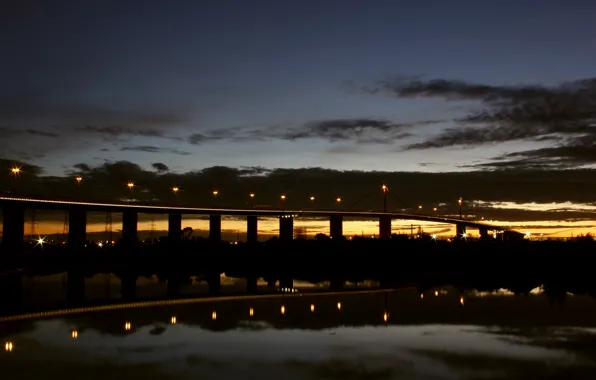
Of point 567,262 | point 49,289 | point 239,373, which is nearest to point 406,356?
point 239,373

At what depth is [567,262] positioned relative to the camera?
243ft

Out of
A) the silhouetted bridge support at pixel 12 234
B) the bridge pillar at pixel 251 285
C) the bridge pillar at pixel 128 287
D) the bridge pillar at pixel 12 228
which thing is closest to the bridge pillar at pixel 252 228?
the silhouetted bridge support at pixel 12 234

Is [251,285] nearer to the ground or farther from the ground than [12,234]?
nearer to the ground

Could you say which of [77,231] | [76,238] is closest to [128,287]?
[76,238]

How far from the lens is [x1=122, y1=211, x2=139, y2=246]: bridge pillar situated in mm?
103500

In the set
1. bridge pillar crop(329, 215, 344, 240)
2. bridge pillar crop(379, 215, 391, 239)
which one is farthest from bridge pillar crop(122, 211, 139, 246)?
bridge pillar crop(379, 215, 391, 239)

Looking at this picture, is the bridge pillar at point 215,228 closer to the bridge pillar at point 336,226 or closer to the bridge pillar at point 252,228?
the bridge pillar at point 252,228

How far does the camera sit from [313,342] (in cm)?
2592

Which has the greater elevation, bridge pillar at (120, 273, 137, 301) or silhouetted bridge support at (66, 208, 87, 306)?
silhouetted bridge support at (66, 208, 87, 306)

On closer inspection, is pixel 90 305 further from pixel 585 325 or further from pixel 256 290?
pixel 585 325

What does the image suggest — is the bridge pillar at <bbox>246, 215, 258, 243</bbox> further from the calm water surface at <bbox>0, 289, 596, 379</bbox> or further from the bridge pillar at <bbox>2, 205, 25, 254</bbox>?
the calm water surface at <bbox>0, 289, 596, 379</bbox>

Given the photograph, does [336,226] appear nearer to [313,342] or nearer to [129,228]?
[129,228]

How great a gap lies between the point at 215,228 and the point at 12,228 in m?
39.7

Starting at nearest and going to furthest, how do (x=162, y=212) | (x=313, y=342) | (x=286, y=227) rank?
(x=313, y=342)
(x=162, y=212)
(x=286, y=227)
